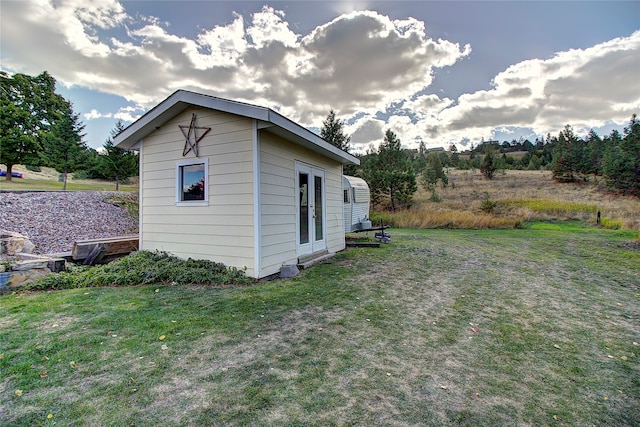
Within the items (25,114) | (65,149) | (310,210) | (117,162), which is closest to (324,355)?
(310,210)

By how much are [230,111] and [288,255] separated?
2.85 metres

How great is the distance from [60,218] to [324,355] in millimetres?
10303

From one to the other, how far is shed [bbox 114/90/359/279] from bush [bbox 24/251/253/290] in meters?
0.23

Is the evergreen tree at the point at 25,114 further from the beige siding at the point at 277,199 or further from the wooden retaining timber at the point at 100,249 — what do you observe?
the beige siding at the point at 277,199

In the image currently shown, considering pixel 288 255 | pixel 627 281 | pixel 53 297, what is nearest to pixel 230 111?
pixel 288 255

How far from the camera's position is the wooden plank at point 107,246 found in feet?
18.9

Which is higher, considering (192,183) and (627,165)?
(627,165)

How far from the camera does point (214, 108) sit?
4.95 meters

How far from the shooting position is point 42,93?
73.7 ft

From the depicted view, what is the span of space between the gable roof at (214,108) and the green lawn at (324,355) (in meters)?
2.70

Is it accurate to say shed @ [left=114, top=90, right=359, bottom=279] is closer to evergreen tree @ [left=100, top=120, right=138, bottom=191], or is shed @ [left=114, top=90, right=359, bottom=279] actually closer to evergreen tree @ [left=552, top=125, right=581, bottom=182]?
evergreen tree @ [left=100, top=120, right=138, bottom=191]

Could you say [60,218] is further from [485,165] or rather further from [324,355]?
[485,165]

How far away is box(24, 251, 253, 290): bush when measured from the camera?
4473 millimetres

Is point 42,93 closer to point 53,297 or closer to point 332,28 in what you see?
point 332,28
